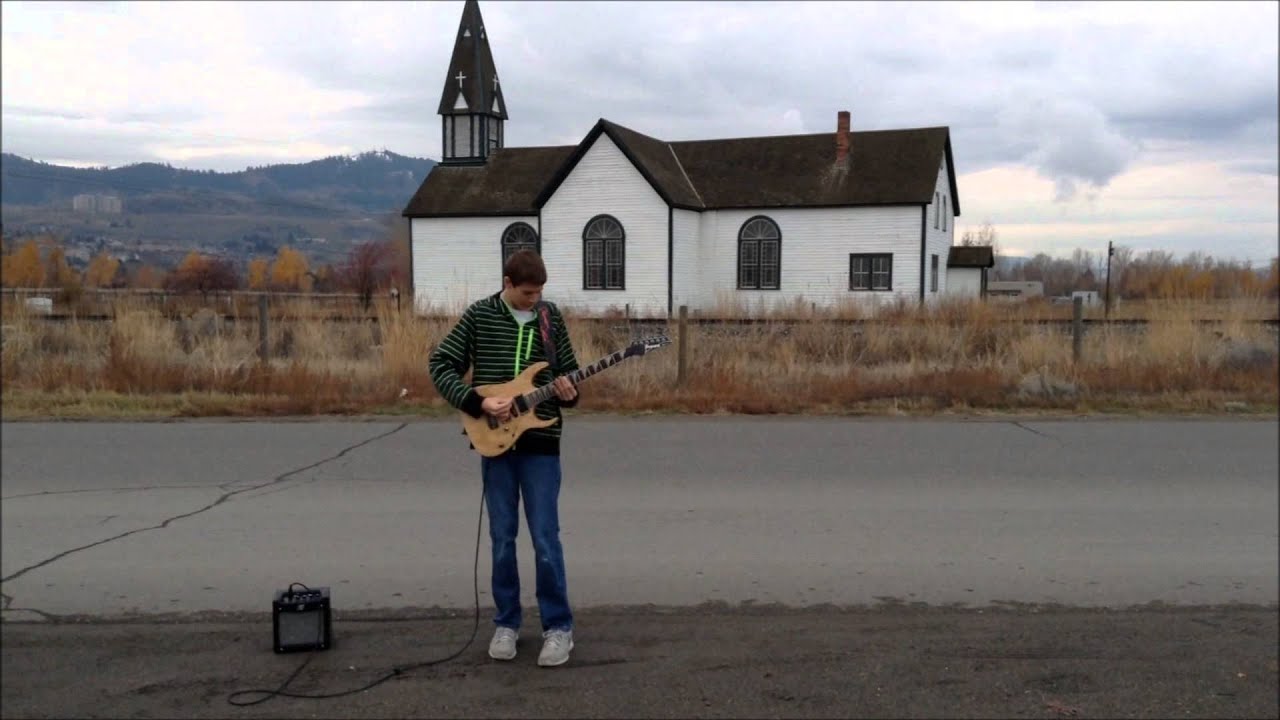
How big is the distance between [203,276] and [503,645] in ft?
155

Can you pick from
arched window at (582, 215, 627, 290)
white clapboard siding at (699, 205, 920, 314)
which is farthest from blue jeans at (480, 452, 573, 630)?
A: arched window at (582, 215, 627, 290)

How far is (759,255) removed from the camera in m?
38.5

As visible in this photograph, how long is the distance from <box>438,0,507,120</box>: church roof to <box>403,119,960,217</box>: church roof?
8.03ft

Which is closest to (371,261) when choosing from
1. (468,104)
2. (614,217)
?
(468,104)

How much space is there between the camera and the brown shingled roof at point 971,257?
4141 centimetres

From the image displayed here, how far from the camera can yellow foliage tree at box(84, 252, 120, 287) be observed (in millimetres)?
14238

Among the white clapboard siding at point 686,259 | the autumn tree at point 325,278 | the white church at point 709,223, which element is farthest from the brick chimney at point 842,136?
the autumn tree at point 325,278

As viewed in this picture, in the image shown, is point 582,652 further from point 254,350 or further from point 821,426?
point 254,350

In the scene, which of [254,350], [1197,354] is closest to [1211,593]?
[1197,354]

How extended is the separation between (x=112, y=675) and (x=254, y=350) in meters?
12.6

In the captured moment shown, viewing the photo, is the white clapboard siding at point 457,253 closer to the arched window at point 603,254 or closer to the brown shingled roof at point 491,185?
the brown shingled roof at point 491,185

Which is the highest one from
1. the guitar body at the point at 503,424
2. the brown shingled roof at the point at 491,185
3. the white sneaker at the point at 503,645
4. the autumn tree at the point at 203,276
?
the brown shingled roof at the point at 491,185

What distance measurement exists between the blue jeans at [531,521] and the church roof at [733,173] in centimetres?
3180

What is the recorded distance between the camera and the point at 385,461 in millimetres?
9938
